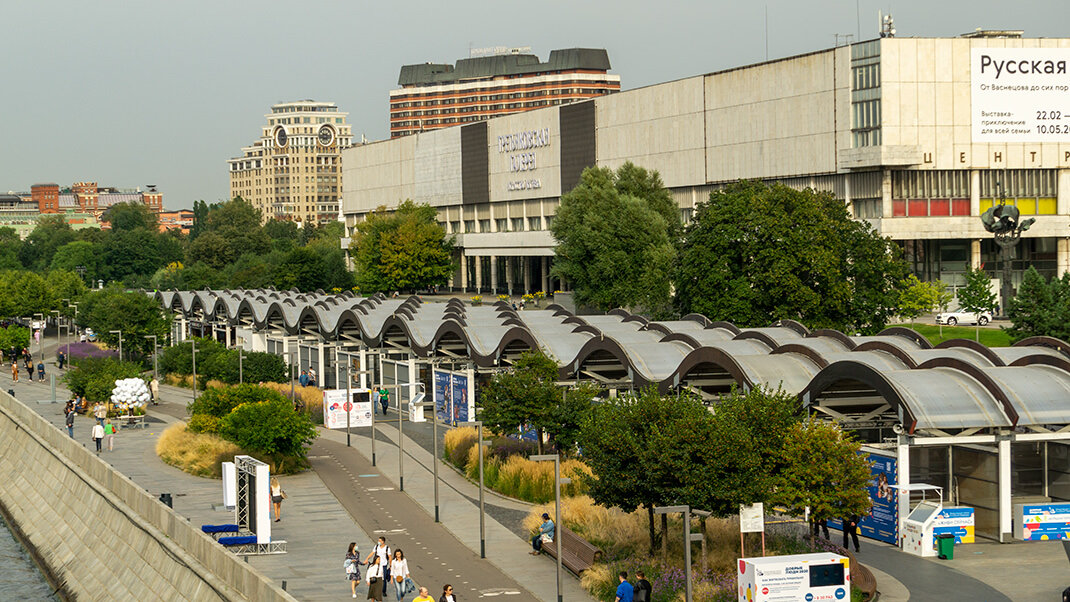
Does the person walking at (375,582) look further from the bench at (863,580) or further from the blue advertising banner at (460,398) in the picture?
the blue advertising banner at (460,398)

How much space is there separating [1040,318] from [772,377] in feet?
77.3

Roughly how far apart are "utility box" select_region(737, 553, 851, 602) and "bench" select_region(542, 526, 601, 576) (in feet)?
19.5

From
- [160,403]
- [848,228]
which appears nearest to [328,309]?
[160,403]

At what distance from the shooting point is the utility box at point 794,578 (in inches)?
1056

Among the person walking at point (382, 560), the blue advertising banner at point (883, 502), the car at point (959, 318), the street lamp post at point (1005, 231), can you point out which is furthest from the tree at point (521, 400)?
the car at point (959, 318)

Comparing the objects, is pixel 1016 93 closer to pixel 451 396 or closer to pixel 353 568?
pixel 451 396

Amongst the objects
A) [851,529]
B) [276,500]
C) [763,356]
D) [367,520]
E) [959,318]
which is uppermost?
[763,356]

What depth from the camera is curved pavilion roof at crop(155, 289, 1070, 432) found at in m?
36.4

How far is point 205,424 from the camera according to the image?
55438 mm

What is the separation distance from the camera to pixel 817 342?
50688 millimetres

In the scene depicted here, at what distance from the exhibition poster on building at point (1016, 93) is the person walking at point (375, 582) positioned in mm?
73624

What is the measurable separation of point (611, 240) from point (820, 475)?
5671 centimetres

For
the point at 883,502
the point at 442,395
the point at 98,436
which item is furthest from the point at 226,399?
the point at 883,502

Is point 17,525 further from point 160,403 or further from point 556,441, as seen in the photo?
point 556,441
